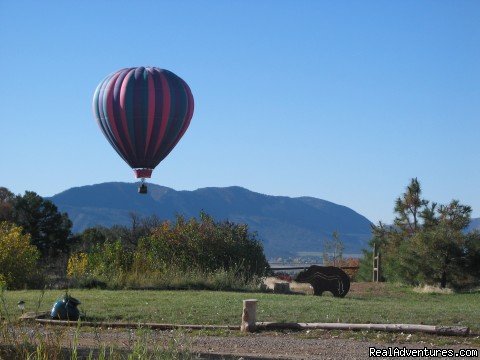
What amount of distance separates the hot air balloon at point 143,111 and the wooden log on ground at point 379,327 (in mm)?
21821

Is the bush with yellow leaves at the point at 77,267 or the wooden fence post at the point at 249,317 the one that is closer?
the wooden fence post at the point at 249,317

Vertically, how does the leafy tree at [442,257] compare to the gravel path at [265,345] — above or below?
above

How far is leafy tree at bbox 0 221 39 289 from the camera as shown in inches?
1075

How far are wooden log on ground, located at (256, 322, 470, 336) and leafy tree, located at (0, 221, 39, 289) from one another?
44.2ft

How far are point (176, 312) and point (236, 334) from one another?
9.67ft

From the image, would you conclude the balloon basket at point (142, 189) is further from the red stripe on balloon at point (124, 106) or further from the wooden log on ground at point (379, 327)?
the wooden log on ground at point (379, 327)

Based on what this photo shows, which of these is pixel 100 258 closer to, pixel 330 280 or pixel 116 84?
pixel 330 280

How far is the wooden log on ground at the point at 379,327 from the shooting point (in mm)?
14829

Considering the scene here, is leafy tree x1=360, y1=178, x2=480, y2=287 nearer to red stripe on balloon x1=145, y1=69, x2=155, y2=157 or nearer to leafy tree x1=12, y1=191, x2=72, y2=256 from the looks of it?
red stripe on balloon x1=145, y1=69, x2=155, y2=157

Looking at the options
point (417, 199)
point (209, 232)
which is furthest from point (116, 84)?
point (417, 199)

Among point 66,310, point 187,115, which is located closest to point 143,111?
point 187,115

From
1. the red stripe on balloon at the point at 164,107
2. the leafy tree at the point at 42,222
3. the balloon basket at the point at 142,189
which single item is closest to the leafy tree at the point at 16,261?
the red stripe on balloon at the point at 164,107

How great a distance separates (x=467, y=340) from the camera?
14.5m

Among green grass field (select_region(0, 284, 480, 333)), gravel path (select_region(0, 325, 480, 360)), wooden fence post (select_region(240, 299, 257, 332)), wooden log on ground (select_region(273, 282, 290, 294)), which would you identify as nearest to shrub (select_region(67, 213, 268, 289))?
wooden log on ground (select_region(273, 282, 290, 294))
